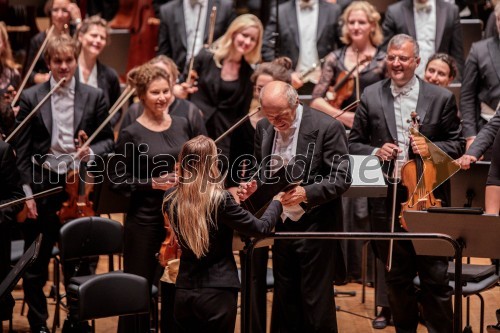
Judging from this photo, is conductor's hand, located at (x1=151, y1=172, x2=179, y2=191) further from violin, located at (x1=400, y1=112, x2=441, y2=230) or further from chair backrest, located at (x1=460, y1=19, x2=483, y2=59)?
chair backrest, located at (x1=460, y1=19, x2=483, y2=59)

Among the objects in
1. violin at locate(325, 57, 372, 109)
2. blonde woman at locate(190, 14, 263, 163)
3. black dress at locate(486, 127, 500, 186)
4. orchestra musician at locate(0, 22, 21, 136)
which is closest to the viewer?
black dress at locate(486, 127, 500, 186)

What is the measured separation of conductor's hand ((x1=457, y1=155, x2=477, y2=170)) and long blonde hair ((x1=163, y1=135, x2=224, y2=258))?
150 centimetres

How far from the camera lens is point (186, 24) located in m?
6.99

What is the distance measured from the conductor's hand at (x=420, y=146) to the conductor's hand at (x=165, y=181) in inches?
49.4

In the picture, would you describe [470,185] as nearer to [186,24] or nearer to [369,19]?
[369,19]

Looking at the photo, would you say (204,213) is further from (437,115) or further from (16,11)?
(16,11)

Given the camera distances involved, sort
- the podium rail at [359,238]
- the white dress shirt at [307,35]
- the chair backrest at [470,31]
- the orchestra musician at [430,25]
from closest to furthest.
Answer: the podium rail at [359,238]
the orchestra musician at [430,25]
the white dress shirt at [307,35]
the chair backrest at [470,31]

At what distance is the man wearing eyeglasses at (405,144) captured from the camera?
4.71 meters

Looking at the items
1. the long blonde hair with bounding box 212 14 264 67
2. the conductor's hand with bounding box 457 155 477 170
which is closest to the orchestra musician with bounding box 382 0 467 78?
the long blonde hair with bounding box 212 14 264 67

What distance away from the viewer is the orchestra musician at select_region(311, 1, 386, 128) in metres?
6.09

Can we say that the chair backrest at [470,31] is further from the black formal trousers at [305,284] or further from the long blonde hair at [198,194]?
the long blonde hair at [198,194]

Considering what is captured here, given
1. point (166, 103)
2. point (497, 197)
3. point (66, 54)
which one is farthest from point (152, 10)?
point (497, 197)

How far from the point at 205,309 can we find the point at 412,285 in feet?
4.48

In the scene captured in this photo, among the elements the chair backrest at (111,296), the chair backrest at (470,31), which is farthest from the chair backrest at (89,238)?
the chair backrest at (470,31)
